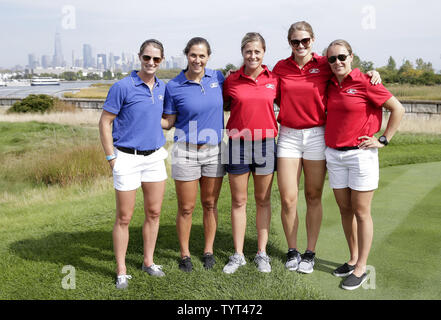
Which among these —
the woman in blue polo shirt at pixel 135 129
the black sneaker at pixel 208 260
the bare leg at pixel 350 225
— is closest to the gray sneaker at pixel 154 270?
the woman in blue polo shirt at pixel 135 129

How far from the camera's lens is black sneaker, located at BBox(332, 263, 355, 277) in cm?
393

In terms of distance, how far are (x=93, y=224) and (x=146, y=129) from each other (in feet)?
8.91

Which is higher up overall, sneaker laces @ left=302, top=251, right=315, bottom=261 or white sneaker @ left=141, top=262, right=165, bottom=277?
sneaker laces @ left=302, top=251, right=315, bottom=261

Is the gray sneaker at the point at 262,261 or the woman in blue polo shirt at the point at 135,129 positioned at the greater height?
the woman in blue polo shirt at the point at 135,129

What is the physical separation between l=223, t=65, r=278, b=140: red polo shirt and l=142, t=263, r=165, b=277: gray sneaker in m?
1.48

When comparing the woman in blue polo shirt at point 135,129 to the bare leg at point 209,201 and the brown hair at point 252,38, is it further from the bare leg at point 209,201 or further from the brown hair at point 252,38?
the brown hair at point 252,38

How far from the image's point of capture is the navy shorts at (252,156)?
157 inches

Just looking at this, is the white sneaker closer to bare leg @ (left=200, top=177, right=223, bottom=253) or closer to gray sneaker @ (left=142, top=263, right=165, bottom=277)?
gray sneaker @ (left=142, top=263, right=165, bottom=277)

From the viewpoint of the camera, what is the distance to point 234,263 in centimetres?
423

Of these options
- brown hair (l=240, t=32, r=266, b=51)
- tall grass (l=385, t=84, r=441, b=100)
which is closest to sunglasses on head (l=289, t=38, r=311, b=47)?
brown hair (l=240, t=32, r=266, b=51)

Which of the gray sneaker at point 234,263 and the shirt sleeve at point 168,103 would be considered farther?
the gray sneaker at point 234,263

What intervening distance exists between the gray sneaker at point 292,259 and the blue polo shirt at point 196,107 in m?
1.34
